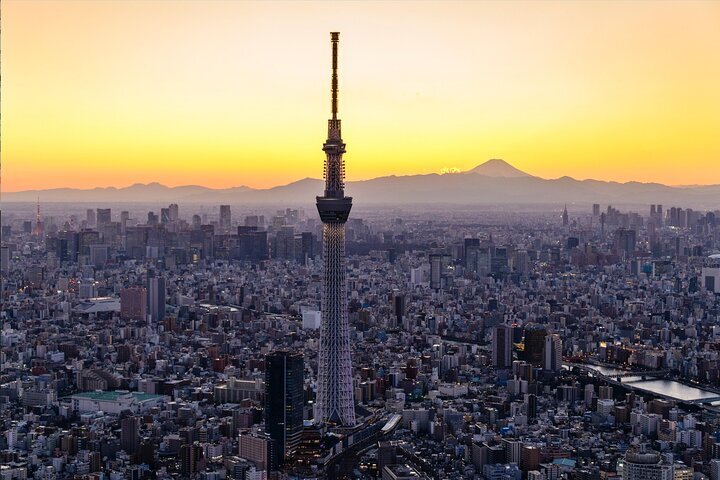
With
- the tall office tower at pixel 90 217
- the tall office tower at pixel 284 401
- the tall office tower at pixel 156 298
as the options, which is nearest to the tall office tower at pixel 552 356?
the tall office tower at pixel 284 401

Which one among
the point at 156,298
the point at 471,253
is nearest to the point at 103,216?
the point at 471,253

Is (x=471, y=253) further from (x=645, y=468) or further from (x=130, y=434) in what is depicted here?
(x=645, y=468)

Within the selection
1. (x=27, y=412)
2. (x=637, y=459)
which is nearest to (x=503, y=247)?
(x=27, y=412)

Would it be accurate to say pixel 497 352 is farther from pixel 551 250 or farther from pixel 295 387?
pixel 551 250

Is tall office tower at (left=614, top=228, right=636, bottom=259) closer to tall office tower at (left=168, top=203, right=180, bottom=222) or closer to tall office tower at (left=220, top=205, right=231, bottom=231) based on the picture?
tall office tower at (left=220, top=205, right=231, bottom=231)

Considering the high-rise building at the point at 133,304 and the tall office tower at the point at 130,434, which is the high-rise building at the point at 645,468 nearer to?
the tall office tower at the point at 130,434

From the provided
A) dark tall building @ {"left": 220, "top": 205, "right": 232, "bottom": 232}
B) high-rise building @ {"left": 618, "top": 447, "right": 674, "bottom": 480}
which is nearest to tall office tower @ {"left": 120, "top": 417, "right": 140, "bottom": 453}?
high-rise building @ {"left": 618, "top": 447, "right": 674, "bottom": 480}
